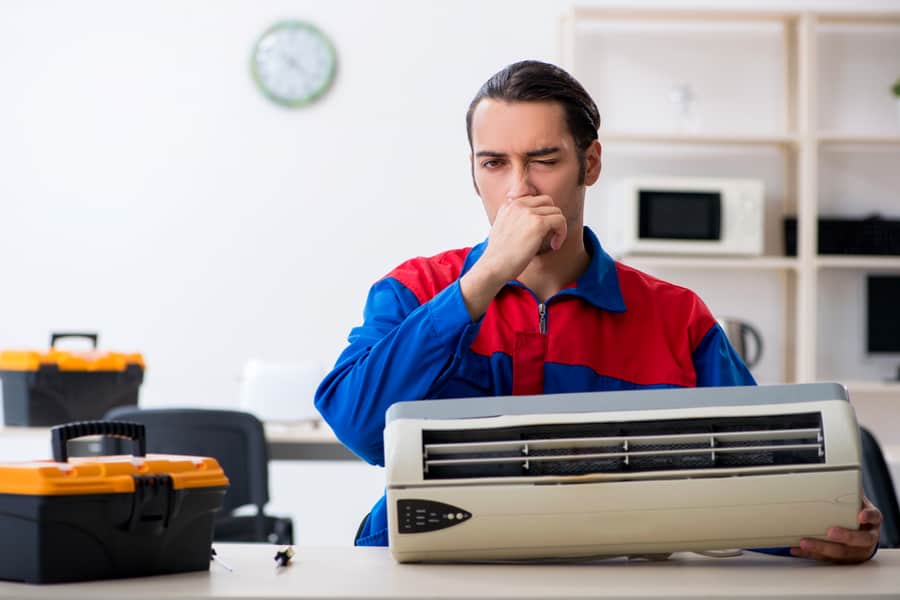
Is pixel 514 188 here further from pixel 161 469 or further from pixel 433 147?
pixel 433 147

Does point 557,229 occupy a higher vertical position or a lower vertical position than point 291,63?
lower

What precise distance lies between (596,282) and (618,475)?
584 mm

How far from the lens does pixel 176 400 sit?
178 inches

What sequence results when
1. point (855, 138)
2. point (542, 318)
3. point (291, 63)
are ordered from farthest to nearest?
point (291, 63), point (855, 138), point (542, 318)

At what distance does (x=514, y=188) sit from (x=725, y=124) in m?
3.30

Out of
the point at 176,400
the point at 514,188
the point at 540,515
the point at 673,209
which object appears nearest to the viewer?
the point at 540,515

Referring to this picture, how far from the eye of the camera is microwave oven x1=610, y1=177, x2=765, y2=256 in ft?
13.8

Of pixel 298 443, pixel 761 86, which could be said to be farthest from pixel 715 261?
pixel 298 443

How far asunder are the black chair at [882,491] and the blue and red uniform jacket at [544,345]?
1.80ft

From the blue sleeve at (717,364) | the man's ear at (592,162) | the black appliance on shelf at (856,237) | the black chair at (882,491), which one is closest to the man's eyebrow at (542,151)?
the man's ear at (592,162)

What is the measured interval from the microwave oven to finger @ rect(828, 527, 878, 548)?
3.05m

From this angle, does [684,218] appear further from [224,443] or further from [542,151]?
[542,151]

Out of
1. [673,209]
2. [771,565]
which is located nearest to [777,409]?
[771,565]

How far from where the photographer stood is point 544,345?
162cm
